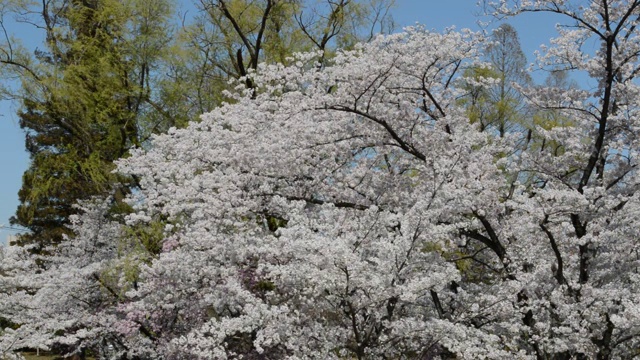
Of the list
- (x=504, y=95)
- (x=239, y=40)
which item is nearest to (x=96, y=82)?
(x=239, y=40)

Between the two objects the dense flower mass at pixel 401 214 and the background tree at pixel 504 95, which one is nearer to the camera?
the dense flower mass at pixel 401 214

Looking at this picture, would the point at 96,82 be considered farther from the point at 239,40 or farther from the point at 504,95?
the point at 504,95

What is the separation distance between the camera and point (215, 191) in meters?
9.44

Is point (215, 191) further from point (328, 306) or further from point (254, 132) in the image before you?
point (328, 306)

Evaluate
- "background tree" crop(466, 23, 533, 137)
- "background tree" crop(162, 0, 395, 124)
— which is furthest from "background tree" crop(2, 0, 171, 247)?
"background tree" crop(466, 23, 533, 137)

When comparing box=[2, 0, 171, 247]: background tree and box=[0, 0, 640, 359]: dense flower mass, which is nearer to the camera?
box=[0, 0, 640, 359]: dense flower mass

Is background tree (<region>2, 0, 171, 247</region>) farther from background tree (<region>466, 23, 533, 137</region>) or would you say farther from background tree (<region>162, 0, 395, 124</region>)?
background tree (<region>466, 23, 533, 137</region>)

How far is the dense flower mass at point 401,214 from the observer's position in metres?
6.86

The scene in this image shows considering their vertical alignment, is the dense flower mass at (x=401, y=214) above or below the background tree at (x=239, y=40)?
below

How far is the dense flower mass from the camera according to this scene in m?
6.86

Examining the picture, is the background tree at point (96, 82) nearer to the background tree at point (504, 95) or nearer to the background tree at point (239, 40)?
the background tree at point (239, 40)

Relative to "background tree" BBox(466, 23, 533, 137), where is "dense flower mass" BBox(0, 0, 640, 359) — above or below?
below

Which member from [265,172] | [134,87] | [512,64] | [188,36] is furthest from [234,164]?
[512,64]

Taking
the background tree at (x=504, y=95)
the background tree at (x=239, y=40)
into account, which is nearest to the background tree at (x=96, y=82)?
the background tree at (x=239, y=40)
